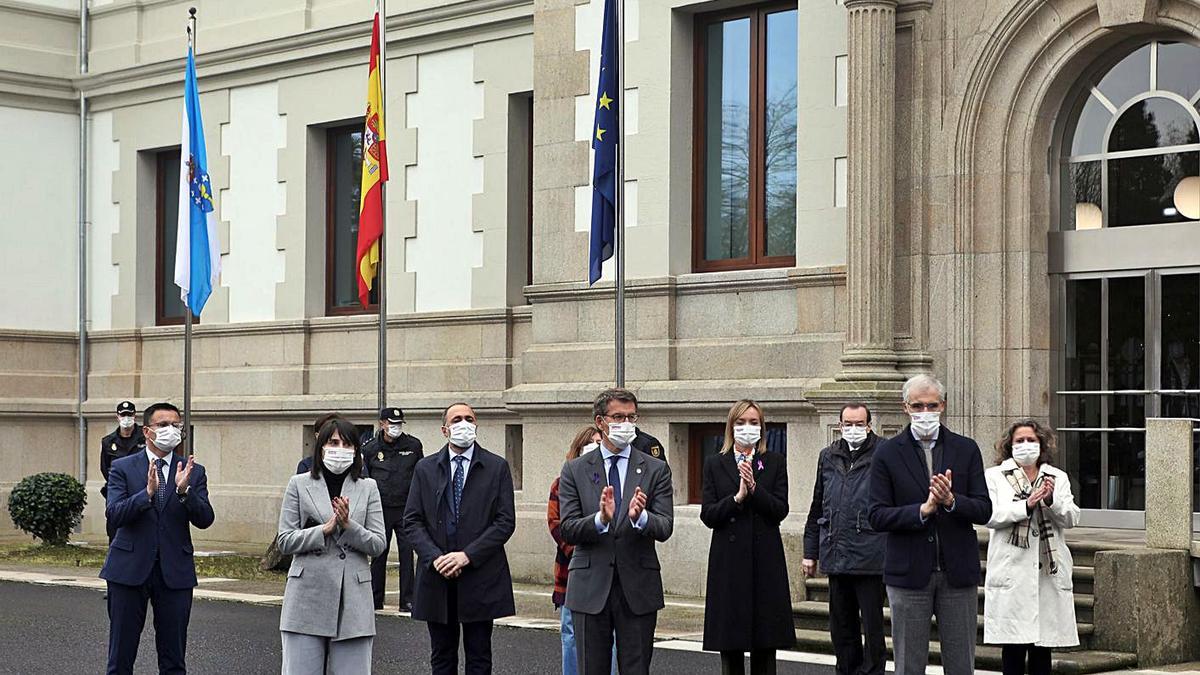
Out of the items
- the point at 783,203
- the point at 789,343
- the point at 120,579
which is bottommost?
the point at 120,579

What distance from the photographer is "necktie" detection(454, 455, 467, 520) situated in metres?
12.0

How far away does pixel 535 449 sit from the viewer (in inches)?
851

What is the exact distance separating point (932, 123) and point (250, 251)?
37.0 feet

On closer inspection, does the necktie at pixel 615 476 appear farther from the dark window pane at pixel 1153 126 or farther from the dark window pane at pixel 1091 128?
the dark window pane at pixel 1091 128

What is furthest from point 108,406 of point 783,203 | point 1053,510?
point 1053,510

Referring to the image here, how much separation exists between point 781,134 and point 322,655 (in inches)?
412

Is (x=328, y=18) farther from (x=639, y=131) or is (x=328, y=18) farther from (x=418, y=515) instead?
(x=418, y=515)

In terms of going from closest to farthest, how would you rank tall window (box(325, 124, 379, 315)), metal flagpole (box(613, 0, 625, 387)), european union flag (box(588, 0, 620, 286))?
metal flagpole (box(613, 0, 625, 387)), european union flag (box(588, 0, 620, 286)), tall window (box(325, 124, 379, 315))

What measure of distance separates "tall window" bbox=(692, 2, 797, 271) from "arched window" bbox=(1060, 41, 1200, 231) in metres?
3.05

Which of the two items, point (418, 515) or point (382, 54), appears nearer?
point (418, 515)

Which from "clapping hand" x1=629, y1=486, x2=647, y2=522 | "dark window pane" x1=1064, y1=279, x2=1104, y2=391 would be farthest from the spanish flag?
"clapping hand" x1=629, y1=486, x2=647, y2=522

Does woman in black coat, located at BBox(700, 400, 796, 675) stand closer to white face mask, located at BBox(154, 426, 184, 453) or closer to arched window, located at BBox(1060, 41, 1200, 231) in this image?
white face mask, located at BBox(154, 426, 184, 453)

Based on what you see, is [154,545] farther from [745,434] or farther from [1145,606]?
[1145,606]

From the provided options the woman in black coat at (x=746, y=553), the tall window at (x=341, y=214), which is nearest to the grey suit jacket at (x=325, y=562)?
the woman in black coat at (x=746, y=553)
